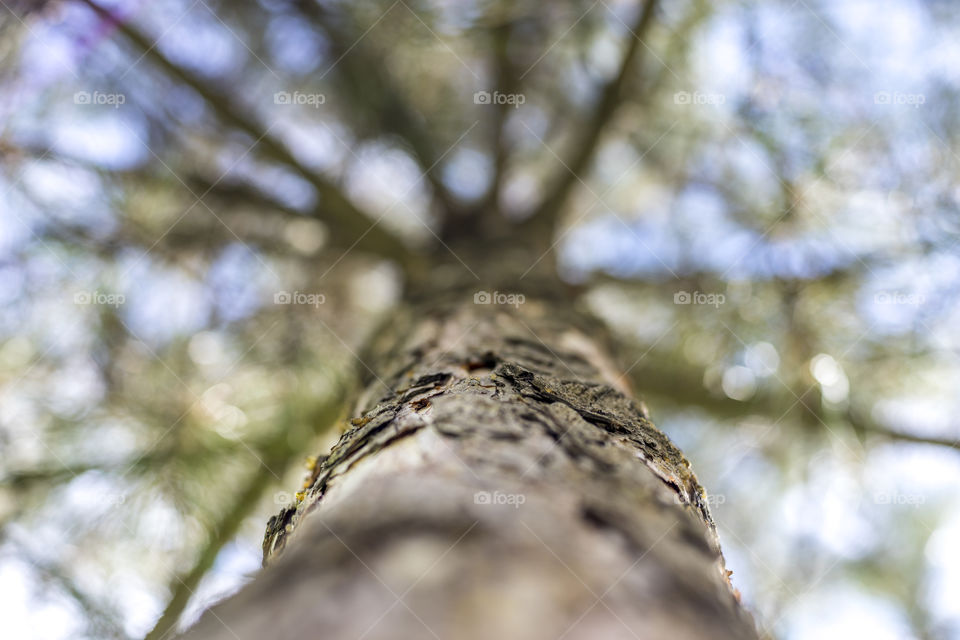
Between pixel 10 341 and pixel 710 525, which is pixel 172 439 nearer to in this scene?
pixel 10 341

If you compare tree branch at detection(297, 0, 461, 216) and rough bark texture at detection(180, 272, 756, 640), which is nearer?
rough bark texture at detection(180, 272, 756, 640)

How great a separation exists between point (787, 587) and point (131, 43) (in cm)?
245

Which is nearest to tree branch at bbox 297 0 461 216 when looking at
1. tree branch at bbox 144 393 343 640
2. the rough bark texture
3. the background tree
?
the background tree

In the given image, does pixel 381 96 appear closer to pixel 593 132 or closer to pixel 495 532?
pixel 593 132

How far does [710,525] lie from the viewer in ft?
2.35

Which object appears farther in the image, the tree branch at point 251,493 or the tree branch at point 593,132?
the tree branch at point 593,132

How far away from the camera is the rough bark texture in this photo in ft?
1.31

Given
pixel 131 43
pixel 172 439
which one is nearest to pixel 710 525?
pixel 172 439

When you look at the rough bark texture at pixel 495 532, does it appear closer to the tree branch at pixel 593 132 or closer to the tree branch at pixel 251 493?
the tree branch at pixel 251 493

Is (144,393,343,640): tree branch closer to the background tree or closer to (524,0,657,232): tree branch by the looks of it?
the background tree

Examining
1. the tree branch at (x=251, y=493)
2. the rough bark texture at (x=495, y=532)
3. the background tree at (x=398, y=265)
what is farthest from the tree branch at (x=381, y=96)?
the rough bark texture at (x=495, y=532)

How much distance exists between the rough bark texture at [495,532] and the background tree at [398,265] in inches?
34.4

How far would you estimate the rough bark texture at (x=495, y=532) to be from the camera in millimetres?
401

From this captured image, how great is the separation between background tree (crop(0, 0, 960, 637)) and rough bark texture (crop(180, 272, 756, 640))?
873 millimetres
